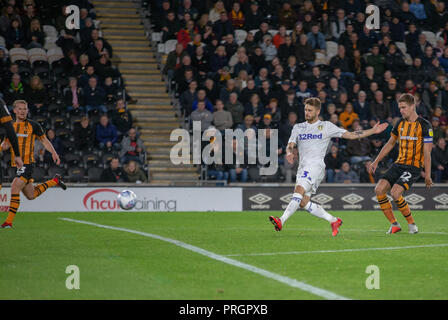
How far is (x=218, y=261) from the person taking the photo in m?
8.91

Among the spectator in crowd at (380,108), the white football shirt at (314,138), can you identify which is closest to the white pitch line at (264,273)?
the white football shirt at (314,138)

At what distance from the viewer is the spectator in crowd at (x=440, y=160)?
858 inches

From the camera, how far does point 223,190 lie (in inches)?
805

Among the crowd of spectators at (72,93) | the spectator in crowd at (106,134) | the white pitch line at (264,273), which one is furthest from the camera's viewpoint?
the spectator in crowd at (106,134)

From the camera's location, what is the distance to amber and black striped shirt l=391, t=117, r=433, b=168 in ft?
40.6

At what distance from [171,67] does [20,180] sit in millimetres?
11077

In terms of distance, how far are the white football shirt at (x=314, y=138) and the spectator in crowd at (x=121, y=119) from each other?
10.4m

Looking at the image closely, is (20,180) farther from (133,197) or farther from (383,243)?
(383,243)

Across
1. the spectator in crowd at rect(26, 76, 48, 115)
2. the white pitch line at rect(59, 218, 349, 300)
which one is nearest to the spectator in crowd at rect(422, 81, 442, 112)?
the spectator in crowd at rect(26, 76, 48, 115)

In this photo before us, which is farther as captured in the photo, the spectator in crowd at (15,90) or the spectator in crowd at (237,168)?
the spectator in crowd at (15,90)

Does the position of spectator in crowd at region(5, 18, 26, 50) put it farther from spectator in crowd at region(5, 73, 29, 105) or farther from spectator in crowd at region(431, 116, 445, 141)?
spectator in crowd at region(431, 116, 445, 141)

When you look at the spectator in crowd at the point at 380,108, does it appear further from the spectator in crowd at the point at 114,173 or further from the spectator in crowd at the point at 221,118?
the spectator in crowd at the point at 114,173

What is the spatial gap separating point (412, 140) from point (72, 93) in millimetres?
11978
